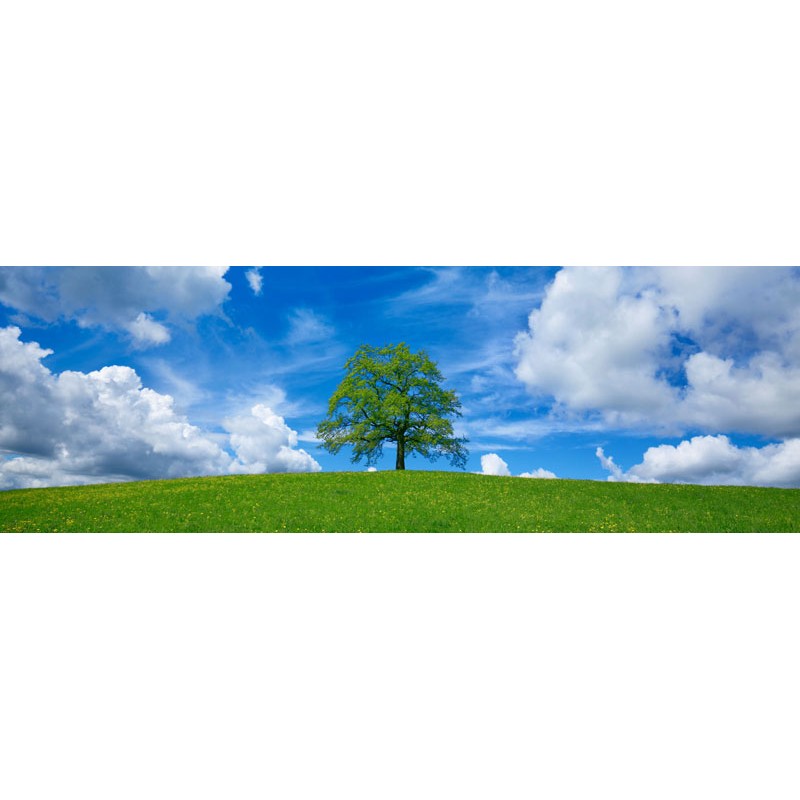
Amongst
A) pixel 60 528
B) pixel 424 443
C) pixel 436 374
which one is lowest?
pixel 60 528

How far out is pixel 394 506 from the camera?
45.4 ft

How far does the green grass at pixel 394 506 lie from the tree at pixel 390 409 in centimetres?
242

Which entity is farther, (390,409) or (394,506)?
(390,409)

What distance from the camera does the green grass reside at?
12.5m

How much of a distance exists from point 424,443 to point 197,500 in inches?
340

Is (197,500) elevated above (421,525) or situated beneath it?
elevated above

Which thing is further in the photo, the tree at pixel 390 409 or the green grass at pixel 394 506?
the tree at pixel 390 409

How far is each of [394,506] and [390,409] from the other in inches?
274

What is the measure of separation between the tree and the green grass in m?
2.42

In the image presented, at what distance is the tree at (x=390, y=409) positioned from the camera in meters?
20.0

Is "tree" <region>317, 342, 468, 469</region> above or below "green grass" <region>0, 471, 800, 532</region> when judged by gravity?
above

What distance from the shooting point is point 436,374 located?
19.9 meters

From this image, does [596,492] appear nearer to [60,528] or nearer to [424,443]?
[424,443]
